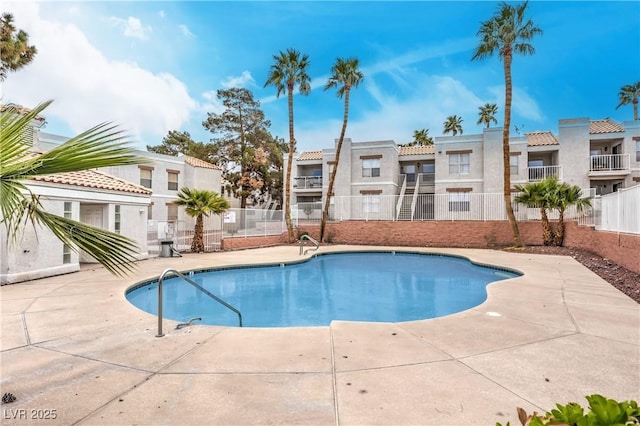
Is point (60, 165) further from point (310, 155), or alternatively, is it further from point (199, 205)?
point (310, 155)

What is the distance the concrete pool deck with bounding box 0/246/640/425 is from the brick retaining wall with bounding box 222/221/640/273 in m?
11.7

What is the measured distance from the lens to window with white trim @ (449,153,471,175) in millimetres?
24641

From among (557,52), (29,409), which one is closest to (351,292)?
(29,409)

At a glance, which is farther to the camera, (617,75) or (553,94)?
(553,94)

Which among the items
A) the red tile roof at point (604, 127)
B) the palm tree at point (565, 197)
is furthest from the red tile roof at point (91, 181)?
the red tile roof at point (604, 127)

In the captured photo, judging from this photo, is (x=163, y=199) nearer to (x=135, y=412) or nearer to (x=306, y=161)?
(x=306, y=161)

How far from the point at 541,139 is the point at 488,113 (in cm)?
1078

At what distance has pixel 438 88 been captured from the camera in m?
32.3

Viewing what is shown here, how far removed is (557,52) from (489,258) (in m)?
22.5

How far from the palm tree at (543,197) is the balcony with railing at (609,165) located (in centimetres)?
913

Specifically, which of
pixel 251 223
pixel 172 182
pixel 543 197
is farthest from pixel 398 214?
pixel 172 182

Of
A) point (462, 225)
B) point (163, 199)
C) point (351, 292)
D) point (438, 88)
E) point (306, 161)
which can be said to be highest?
point (438, 88)

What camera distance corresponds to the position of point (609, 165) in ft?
72.9

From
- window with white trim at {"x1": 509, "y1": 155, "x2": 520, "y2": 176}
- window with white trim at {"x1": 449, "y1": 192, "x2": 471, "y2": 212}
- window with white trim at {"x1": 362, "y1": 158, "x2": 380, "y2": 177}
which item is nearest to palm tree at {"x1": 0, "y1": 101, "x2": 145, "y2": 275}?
window with white trim at {"x1": 449, "y1": 192, "x2": 471, "y2": 212}
